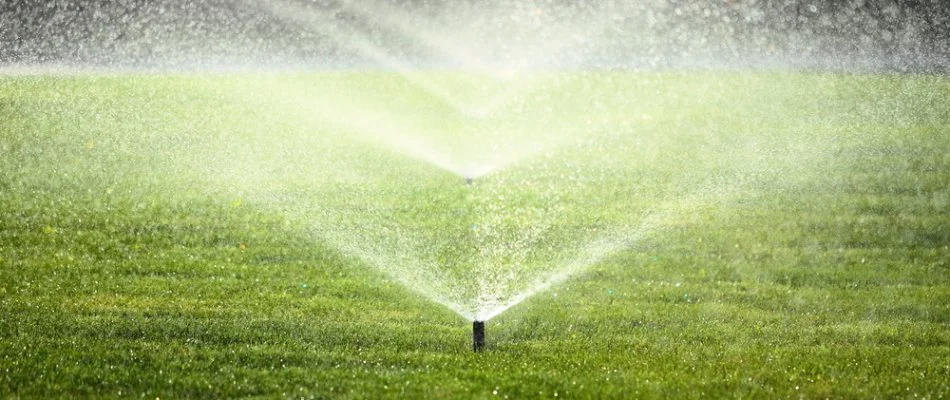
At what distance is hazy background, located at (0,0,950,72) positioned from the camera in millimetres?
20938

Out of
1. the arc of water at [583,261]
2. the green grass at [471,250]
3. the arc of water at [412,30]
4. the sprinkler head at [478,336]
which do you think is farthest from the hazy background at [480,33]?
the sprinkler head at [478,336]

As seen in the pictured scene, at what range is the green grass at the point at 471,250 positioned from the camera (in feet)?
17.5

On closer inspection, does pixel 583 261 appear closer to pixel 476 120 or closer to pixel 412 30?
pixel 476 120

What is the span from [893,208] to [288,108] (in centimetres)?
897

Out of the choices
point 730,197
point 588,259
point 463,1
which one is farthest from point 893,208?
point 463,1

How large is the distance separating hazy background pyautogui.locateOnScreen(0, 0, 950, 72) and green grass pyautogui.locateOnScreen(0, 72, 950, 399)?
5.37 meters

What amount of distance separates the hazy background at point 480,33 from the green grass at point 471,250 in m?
5.37

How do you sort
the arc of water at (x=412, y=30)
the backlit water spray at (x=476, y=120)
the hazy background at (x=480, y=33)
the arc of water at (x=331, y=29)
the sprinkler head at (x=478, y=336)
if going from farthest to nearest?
the arc of water at (x=412, y=30)
the arc of water at (x=331, y=29)
the hazy background at (x=480, y=33)
the backlit water spray at (x=476, y=120)
the sprinkler head at (x=478, y=336)

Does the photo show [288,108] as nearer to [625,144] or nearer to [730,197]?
[625,144]

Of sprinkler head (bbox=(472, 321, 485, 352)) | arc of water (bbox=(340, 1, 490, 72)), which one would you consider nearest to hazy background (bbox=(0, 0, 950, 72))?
arc of water (bbox=(340, 1, 490, 72))

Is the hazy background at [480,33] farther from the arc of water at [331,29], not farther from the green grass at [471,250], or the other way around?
the green grass at [471,250]

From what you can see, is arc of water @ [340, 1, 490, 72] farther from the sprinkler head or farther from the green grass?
the sprinkler head

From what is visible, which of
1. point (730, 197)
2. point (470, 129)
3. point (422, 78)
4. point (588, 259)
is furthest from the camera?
point (422, 78)

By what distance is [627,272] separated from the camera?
736cm
